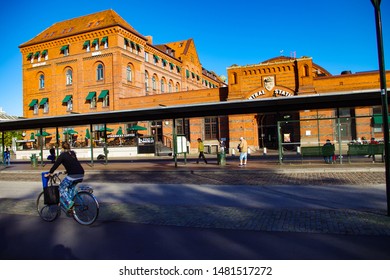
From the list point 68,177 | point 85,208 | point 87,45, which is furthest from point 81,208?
point 87,45

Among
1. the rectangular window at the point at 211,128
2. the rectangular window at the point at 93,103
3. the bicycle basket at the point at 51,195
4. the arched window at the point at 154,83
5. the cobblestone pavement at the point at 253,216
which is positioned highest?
the arched window at the point at 154,83

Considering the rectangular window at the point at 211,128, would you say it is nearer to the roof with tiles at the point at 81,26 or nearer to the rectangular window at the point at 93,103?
the rectangular window at the point at 93,103

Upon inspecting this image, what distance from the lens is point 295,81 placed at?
3222cm

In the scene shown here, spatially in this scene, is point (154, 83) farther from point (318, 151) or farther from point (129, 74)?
point (318, 151)

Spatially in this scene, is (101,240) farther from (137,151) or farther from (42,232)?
(137,151)

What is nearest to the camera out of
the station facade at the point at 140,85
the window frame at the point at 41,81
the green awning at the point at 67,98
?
the station facade at the point at 140,85

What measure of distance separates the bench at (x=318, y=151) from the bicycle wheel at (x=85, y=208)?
525 inches

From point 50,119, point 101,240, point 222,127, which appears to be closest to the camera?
point 101,240

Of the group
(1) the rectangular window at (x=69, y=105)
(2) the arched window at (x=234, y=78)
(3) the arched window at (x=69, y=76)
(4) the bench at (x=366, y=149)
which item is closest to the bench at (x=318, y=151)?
(4) the bench at (x=366, y=149)

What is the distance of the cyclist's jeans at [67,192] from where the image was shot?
686cm

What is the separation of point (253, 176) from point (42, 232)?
940 cm

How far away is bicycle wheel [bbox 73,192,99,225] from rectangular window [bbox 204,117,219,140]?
99.5 ft

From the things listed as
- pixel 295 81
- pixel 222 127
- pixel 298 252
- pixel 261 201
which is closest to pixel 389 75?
pixel 295 81

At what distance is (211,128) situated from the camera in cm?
3694
